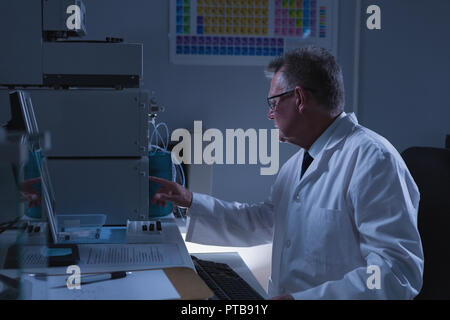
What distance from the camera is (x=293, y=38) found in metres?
2.29

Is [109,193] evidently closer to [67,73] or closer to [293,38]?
[67,73]

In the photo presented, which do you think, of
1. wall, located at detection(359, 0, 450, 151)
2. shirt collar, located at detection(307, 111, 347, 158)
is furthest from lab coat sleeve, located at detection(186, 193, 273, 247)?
wall, located at detection(359, 0, 450, 151)

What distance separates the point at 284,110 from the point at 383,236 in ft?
1.56

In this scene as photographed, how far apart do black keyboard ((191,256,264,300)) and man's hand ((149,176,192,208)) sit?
0.21 m

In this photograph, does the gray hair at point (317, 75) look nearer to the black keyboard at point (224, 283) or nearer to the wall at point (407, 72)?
the black keyboard at point (224, 283)

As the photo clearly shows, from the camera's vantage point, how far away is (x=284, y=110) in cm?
141

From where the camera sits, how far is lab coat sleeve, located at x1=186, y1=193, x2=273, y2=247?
159cm

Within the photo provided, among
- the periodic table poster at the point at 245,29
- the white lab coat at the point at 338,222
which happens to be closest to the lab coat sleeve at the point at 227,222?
the white lab coat at the point at 338,222

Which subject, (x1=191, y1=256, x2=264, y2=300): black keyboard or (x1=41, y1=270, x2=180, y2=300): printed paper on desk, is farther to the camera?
(x1=191, y1=256, x2=264, y2=300): black keyboard

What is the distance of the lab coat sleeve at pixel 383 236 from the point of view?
1.06 metres

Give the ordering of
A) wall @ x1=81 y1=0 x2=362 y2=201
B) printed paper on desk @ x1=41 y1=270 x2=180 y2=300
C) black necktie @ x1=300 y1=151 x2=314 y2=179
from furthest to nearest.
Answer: wall @ x1=81 y1=0 x2=362 y2=201, black necktie @ x1=300 y1=151 x2=314 y2=179, printed paper on desk @ x1=41 y1=270 x2=180 y2=300

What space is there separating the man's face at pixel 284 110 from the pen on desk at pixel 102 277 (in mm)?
632

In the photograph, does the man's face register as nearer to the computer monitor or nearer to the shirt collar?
the shirt collar

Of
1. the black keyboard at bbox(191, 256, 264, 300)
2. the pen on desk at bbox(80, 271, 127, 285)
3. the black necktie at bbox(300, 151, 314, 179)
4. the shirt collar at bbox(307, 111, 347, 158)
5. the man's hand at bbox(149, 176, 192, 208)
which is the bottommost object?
the black keyboard at bbox(191, 256, 264, 300)
